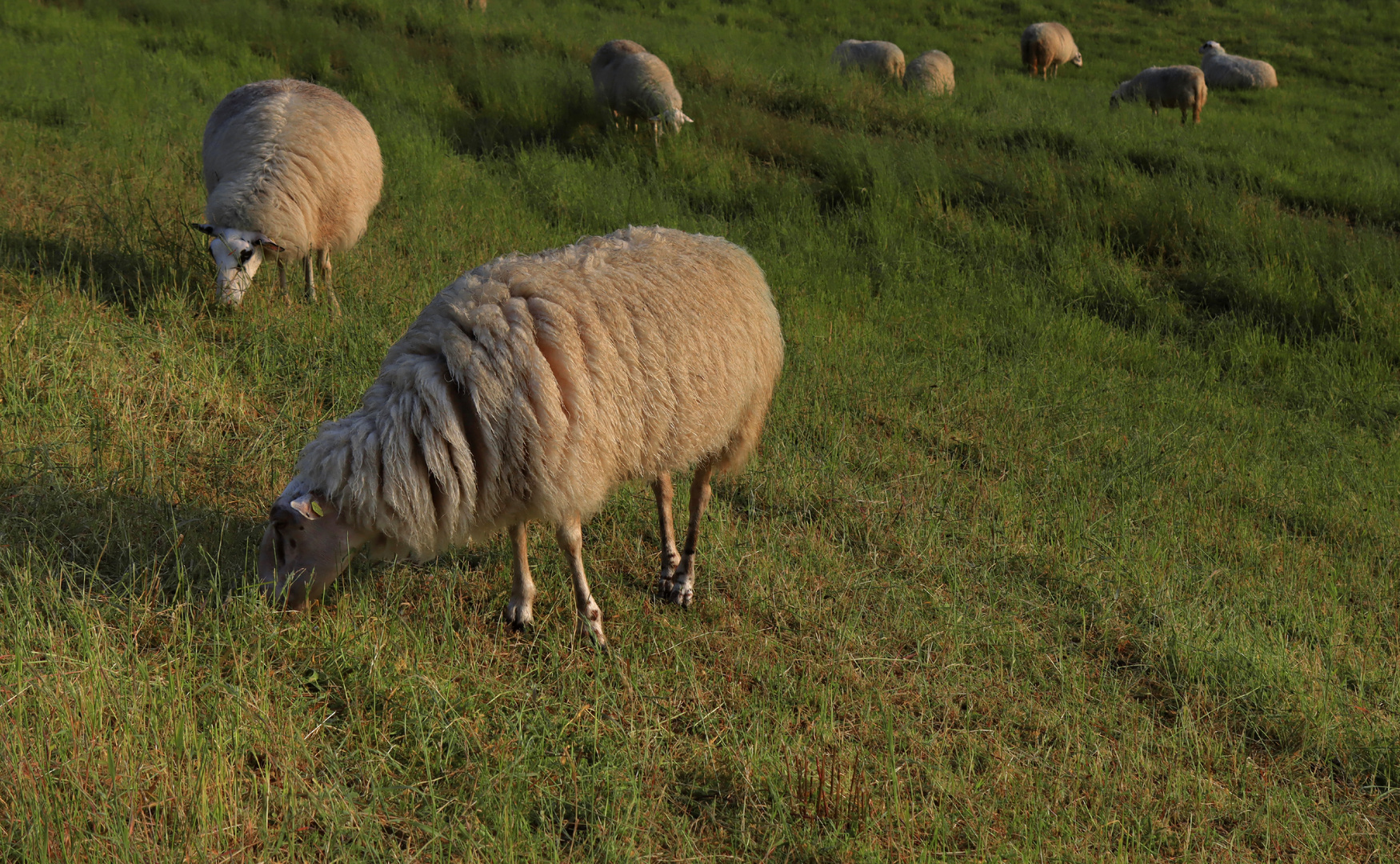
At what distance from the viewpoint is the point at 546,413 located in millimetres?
2953

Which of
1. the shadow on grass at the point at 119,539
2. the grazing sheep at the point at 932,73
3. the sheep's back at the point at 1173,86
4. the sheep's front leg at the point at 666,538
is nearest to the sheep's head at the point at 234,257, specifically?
the shadow on grass at the point at 119,539

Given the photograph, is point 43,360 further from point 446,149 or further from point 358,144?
point 446,149

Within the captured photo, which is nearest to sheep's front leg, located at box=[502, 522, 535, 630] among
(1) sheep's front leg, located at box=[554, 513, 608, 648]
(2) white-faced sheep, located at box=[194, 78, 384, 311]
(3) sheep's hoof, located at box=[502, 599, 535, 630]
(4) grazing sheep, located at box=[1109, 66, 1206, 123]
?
(3) sheep's hoof, located at box=[502, 599, 535, 630]

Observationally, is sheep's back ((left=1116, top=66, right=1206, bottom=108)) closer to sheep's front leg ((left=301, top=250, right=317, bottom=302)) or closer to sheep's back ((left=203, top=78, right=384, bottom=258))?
sheep's back ((left=203, top=78, right=384, bottom=258))

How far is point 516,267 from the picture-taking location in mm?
3279

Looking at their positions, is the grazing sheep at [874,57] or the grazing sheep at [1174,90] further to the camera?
the grazing sheep at [874,57]

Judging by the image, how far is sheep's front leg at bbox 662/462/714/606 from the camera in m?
3.77

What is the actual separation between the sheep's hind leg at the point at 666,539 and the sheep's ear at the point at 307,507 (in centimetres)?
134

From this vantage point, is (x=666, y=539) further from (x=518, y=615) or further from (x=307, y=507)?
(x=307, y=507)

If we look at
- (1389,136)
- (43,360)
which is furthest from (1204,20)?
(43,360)

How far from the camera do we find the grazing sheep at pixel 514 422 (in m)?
2.93

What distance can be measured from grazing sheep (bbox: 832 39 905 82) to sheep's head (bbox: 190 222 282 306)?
40.3ft

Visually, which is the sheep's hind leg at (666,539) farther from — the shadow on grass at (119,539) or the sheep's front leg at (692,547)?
the shadow on grass at (119,539)

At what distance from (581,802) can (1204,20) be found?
948 inches
